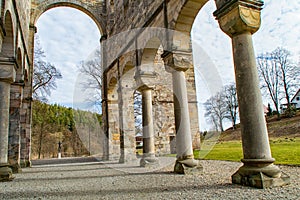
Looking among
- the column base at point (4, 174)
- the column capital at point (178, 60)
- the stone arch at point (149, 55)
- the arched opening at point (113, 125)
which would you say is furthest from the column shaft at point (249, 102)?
the arched opening at point (113, 125)

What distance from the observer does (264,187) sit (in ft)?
11.2

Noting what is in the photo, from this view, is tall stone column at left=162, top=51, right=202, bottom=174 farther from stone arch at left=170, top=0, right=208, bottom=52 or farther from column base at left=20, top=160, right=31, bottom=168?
column base at left=20, top=160, right=31, bottom=168

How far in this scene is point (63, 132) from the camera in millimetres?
26469

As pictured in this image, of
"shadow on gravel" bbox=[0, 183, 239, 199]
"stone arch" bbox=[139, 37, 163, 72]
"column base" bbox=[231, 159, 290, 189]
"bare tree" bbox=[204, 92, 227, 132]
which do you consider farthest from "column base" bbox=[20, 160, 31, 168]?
"bare tree" bbox=[204, 92, 227, 132]

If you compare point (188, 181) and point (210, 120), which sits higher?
point (210, 120)

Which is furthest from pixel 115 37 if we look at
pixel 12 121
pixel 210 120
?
pixel 210 120

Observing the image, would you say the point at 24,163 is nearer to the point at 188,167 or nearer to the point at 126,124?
the point at 126,124

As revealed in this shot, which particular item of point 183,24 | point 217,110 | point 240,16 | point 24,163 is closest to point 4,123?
point 24,163

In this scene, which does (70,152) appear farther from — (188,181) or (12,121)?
(188,181)

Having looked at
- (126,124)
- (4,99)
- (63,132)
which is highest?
(4,99)

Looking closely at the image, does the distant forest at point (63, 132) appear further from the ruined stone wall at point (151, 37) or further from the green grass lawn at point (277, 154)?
the green grass lawn at point (277, 154)

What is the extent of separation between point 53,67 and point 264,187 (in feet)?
53.8

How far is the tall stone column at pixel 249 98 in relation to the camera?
3539mm

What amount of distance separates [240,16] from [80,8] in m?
11.6
